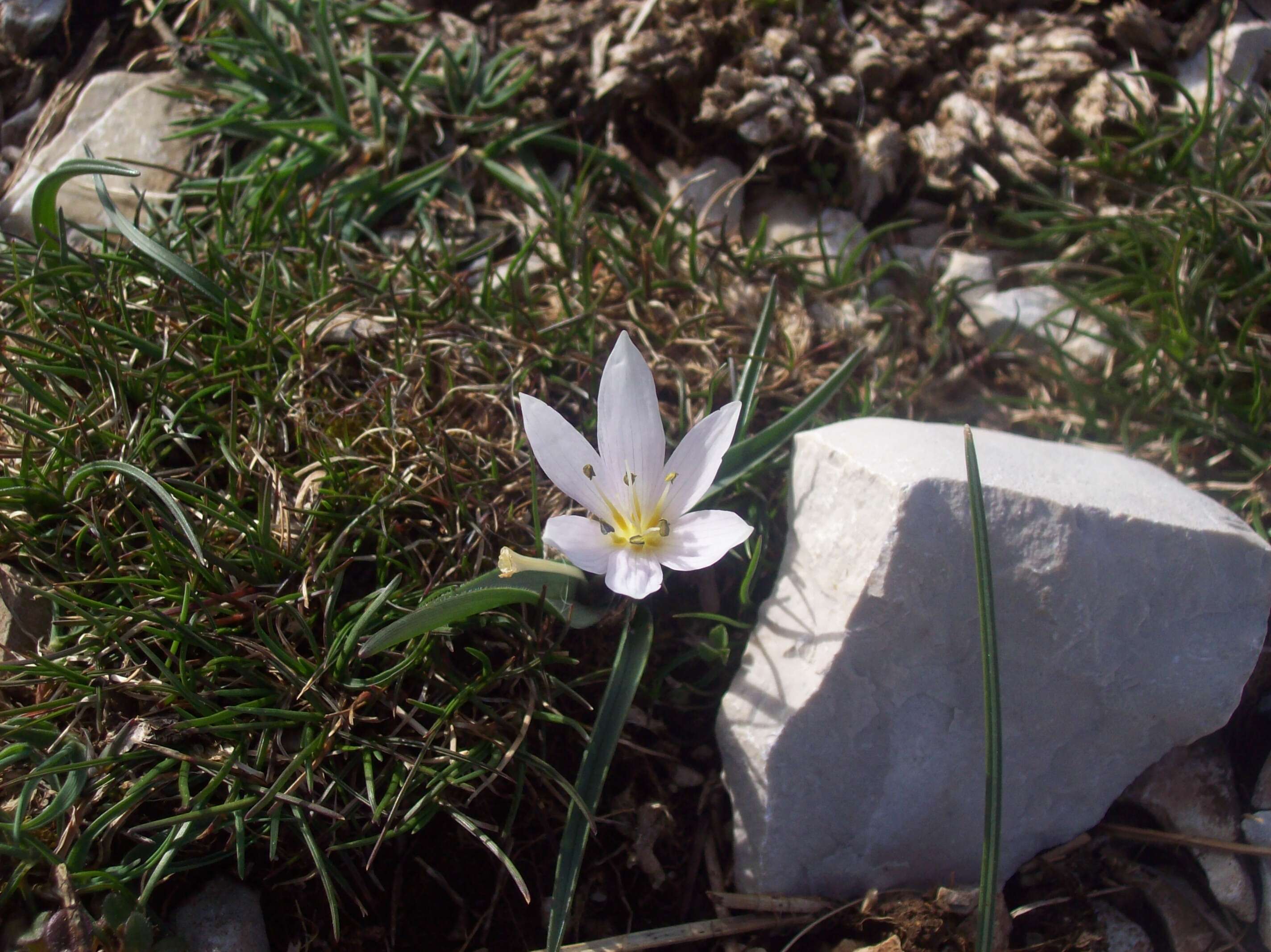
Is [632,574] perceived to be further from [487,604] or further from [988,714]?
[988,714]

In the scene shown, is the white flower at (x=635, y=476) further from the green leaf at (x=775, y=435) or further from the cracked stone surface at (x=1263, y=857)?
the cracked stone surface at (x=1263, y=857)

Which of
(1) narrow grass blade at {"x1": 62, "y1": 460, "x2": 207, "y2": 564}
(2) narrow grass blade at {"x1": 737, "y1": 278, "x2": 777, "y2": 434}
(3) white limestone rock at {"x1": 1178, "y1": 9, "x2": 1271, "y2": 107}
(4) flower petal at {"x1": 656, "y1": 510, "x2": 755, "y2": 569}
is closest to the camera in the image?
(4) flower petal at {"x1": 656, "y1": 510, "x2": 755, "y2": 569}

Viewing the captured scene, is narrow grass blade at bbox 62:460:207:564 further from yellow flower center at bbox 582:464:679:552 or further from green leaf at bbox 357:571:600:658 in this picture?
yellow flower center at bbox 582:464:679:552

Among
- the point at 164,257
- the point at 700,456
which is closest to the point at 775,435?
the point at 700,456

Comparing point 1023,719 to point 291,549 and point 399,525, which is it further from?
point 291,549

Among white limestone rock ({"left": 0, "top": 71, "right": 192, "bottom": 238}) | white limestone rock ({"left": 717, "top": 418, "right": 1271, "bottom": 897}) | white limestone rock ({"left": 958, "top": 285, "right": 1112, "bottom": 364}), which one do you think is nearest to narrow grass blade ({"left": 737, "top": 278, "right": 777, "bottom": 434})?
white limestone rock ({"left": 717, "top": 418, "right": 1271, "bottom": 897})

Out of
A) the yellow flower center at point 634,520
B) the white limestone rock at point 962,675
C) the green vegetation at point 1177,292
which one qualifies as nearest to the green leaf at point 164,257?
the yellow flower center at point 634,520

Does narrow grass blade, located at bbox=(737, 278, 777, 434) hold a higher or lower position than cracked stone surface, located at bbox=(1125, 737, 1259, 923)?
higher
